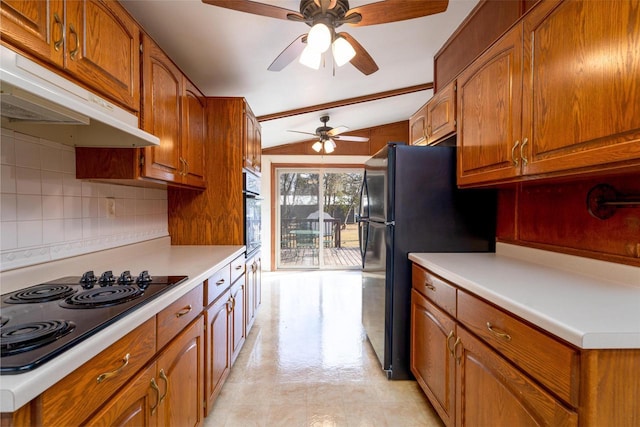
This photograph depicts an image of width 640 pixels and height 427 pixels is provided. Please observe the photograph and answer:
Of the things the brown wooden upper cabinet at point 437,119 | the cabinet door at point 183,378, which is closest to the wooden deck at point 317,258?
the brown wooden upper cabinet at point 437,119

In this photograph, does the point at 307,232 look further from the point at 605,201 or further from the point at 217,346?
the point at 605,201

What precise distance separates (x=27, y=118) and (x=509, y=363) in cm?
192

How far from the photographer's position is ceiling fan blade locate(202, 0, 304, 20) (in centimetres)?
148

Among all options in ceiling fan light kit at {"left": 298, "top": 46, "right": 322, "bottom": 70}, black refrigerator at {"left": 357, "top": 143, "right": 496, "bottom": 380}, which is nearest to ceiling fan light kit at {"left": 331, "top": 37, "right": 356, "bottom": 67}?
ceiling fan light kit at {"left": 298, "top": 46, "right": 322, "bottom": 70}

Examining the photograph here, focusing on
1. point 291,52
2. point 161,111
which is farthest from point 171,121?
point 291,52

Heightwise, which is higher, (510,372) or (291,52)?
(291,52)

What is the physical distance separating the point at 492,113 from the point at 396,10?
0.75 m

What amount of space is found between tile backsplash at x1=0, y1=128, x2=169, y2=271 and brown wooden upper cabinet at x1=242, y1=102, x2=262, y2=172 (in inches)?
38.9

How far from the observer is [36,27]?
3.08 ft

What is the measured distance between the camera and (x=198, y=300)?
1480 mm

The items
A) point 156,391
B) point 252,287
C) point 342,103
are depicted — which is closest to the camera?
point 156,391

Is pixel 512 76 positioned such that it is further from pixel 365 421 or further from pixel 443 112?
pixel 365 421

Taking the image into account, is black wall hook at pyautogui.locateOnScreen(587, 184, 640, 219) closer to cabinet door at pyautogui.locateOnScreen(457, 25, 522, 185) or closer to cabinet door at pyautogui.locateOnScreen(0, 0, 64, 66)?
cabinet door at pyautogui.locateOnScreen(457, 25, 522, 185)

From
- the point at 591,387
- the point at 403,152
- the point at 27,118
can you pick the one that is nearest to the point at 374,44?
the point at 403,152
